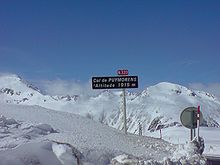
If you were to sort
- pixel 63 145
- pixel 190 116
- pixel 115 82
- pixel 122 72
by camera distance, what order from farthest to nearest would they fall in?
pixel 122 72
pixel 115 82
pixel 190 116
pixel 63 145

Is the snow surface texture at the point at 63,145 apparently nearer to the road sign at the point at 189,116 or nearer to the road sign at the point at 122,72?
the road sign at the point at 189,116

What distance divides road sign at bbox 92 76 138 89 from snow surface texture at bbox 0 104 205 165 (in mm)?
2564

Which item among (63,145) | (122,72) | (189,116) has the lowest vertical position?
(63,145)

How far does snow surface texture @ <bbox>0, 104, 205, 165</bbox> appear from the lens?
10.1m

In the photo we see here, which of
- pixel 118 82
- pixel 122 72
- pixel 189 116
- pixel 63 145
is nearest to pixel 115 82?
pixel 118 82

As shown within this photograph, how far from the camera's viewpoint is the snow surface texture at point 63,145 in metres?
10.1

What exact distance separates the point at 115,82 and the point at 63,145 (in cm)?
1177

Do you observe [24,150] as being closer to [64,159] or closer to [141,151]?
[64,159]

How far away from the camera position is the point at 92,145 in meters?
14.0

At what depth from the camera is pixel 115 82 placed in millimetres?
22391

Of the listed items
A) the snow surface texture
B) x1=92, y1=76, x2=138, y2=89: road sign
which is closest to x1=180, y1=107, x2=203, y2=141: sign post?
the snow surface texture

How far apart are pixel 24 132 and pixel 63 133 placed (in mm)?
2078

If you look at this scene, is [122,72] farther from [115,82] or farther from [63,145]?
[63,145]

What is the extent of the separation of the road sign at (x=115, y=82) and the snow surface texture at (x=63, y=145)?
2564 mm
